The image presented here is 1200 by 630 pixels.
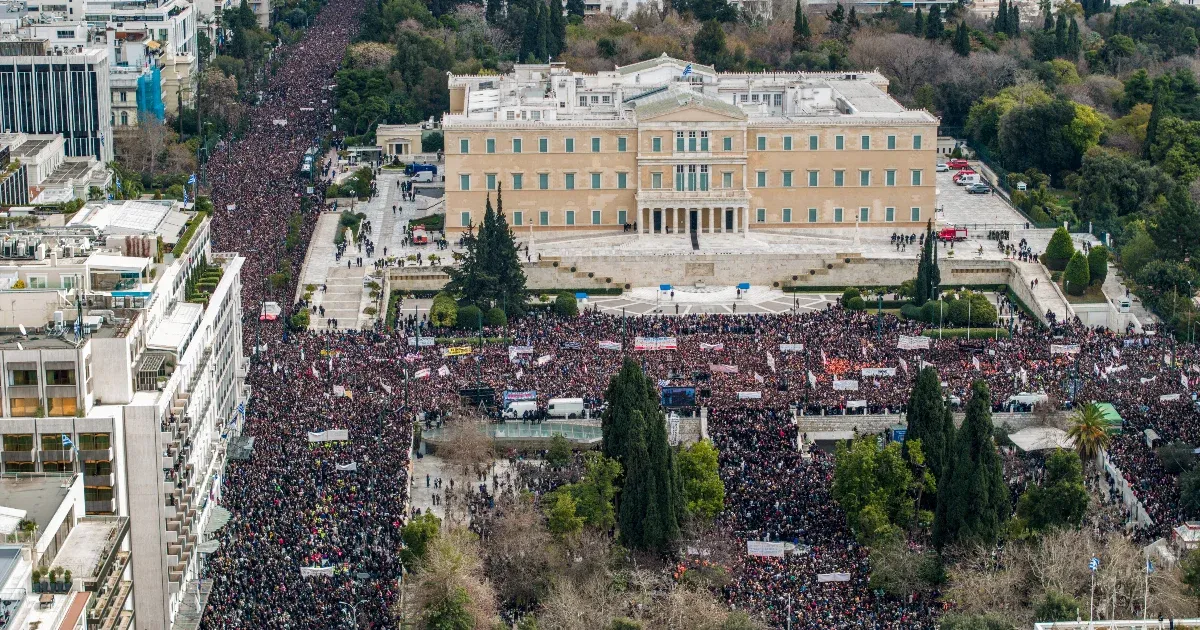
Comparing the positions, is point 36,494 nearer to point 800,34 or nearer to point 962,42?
point 800,34

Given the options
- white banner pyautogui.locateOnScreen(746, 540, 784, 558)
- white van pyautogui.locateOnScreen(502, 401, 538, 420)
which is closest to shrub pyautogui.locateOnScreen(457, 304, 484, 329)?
white van pyautogui.locateOnScreen(502, 401, 538, 420)

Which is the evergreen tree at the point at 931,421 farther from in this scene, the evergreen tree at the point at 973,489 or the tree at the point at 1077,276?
the tree at the point at 1077,276

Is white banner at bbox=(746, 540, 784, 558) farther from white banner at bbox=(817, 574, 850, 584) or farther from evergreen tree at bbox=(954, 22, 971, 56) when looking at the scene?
evergreen tree at bbox=(954, 22, 971, 56)

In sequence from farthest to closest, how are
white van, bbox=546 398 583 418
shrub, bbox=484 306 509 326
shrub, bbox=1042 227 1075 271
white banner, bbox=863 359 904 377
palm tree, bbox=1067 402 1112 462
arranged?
shrub, bbox=1042 227 1075 271, shrub, bbox=484 306 509 326, white banner, bbox=863 359 904 377, white van, bbox=546 398 583 418, palm tree, bbox=1067 402 1112 462

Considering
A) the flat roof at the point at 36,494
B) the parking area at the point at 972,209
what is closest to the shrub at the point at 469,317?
the parking area at the point at 972,209

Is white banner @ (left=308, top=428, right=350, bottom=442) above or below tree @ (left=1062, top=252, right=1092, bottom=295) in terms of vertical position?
below
